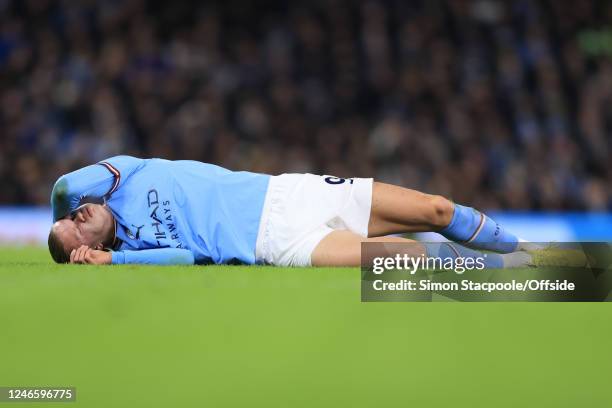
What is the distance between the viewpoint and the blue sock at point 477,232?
5.50 m

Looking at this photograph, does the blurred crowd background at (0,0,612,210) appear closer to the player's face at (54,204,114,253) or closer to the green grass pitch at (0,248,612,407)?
the player's face at (54,204,114,253)

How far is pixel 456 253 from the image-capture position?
5.54 m


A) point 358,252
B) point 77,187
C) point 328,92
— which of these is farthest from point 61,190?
point 328,92

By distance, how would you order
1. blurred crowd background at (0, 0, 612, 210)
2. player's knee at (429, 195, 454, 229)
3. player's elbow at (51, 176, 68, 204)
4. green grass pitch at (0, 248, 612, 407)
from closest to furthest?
green grass pitch at (0, 248, 612, 407), player's elbow at (51, 176, 68, 204), player's knee at (429, 195, 454, 229), blurred crowd background at (0, 0, 612, 210)

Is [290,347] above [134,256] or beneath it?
beneath

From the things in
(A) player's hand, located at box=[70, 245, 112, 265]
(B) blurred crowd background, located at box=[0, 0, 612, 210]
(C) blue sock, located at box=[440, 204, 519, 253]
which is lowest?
(A) player's hand, located at box=[70, 245, 112, 265]

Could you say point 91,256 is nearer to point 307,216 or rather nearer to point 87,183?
point 87,183

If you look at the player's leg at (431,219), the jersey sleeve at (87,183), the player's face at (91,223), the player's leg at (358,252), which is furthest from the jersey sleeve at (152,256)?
the player's leg at (431,219)

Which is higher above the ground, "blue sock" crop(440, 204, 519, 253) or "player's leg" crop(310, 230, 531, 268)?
"blue sock" crop(440, 204, 519, 253)

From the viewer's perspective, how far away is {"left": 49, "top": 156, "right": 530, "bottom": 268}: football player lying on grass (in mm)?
5535

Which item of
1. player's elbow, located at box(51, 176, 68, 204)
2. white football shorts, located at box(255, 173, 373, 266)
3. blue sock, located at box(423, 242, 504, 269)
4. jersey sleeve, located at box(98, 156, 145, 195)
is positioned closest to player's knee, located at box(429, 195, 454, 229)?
blue sock, located at box(423, 242, 504, 269)

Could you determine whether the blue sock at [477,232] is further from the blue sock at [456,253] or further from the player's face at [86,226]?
the player's face at [86,226]

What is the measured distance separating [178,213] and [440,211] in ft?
4.82

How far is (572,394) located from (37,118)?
423 inches
